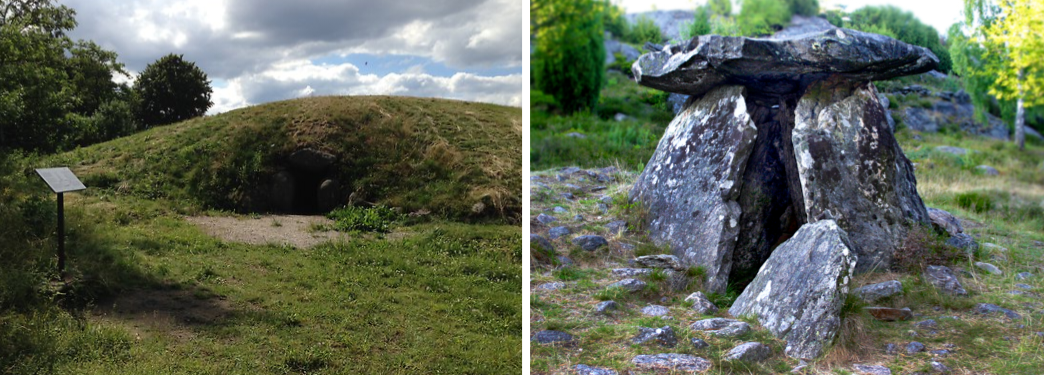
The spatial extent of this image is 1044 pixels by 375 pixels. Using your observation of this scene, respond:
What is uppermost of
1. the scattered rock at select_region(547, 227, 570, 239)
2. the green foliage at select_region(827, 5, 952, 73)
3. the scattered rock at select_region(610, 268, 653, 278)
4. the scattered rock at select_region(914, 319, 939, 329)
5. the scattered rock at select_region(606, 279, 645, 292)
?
the green foliage at select_region(827, 5, 952, 73)

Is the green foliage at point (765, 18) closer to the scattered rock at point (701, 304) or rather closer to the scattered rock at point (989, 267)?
the scattered rock at point (989, 267)

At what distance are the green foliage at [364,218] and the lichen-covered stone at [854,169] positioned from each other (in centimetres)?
230

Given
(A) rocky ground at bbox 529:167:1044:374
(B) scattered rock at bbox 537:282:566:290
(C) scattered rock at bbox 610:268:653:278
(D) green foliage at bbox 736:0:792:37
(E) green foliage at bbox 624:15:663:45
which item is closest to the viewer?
(A) rocky ground at bbox 529:167:1044:374

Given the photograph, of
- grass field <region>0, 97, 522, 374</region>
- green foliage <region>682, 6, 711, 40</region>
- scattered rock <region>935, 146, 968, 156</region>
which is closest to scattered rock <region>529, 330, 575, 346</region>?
grass field <region>0, 97, 522, 374</region>

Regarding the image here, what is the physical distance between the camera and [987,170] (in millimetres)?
5488

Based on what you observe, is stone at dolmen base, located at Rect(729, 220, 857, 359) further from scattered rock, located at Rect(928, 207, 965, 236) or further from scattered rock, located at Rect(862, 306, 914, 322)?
scattered rock, located at Rect(928, 207, 965, 236)

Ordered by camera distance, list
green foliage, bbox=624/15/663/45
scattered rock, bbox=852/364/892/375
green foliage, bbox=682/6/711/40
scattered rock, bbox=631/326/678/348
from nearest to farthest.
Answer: scattered rock, bbox=852/364/892/375 < scattered rock, bbox=631/326/678/348 < green foliage, bbox=682/6/711/40 < green foliage, bbox=624/15/663/45

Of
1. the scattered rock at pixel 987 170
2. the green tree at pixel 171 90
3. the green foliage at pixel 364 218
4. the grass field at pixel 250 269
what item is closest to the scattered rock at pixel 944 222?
the scattered rock at pixel 987 170

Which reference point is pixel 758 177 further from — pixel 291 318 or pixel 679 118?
pixel 291 318

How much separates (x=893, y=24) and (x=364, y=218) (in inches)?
143

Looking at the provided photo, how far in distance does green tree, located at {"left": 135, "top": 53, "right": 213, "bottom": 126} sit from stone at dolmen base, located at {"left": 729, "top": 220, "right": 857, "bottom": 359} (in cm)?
288

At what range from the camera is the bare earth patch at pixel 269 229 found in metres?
3.50

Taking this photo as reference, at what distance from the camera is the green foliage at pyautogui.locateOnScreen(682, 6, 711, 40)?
524cm

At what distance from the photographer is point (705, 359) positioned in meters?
3.06
